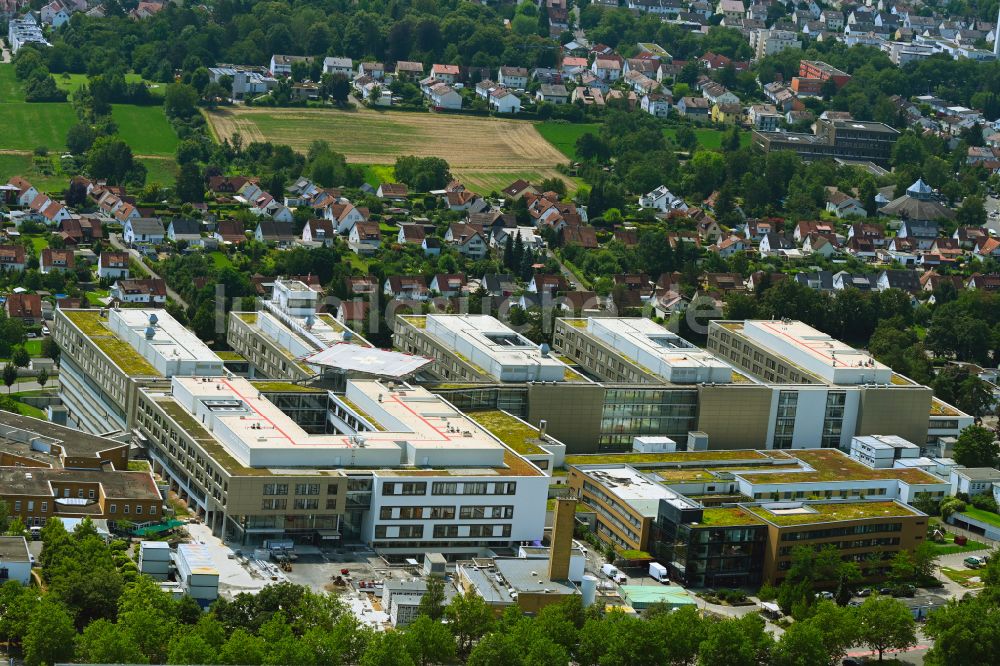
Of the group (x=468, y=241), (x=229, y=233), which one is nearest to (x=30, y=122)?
(x=229, y=233)

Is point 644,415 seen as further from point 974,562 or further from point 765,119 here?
point 765,119

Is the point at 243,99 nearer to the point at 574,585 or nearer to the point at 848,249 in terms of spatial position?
the point at 848,249

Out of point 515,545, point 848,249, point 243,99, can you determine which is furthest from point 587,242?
point 515,545

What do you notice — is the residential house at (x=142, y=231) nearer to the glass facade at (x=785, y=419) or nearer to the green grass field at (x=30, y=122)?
the green grass field at (x=30, y=122)

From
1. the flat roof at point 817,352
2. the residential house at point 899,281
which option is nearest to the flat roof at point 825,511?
the flat roof at point 817,352

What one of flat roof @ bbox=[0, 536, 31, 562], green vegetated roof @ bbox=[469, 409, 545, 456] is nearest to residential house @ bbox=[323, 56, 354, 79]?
green vegetated roof @ bbox=[469, 409, 545, 456]

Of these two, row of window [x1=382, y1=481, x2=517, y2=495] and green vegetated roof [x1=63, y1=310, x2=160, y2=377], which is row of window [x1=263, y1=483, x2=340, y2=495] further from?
green vegetated roof [x1=63, y1=310, x2=160, y2=377]

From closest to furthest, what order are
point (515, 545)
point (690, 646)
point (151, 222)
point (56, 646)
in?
1. point (56, 646)
2. point (690, 646)
3. point (515, 545)
4. point (151, 222)
